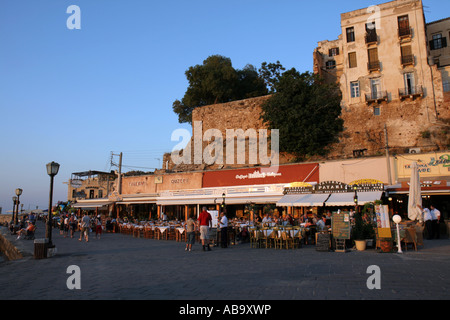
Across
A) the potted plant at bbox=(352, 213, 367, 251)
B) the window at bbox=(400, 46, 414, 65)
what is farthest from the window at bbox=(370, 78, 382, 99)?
the potted plant at bbox=(352, 213, 367, 251)

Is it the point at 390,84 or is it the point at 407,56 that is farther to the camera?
the point at 390,84

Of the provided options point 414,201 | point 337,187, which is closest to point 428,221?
point 414,201

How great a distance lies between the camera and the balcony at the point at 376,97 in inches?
980

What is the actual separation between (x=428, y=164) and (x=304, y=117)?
975 centimetres

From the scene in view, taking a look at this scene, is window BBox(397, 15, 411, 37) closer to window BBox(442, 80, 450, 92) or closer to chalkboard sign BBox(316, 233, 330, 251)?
window BBox(442, 80, 450, 92)

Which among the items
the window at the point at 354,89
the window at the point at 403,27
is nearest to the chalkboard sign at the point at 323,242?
the window at the point at 354,89

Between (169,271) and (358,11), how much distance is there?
27952 mm

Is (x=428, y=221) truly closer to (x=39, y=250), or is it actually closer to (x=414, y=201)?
(x=414, y=201)

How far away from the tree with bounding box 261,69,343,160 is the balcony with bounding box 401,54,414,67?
16.9 feet

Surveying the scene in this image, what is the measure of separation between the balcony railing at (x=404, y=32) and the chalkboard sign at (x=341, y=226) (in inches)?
805

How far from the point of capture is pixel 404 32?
81.0 ft
